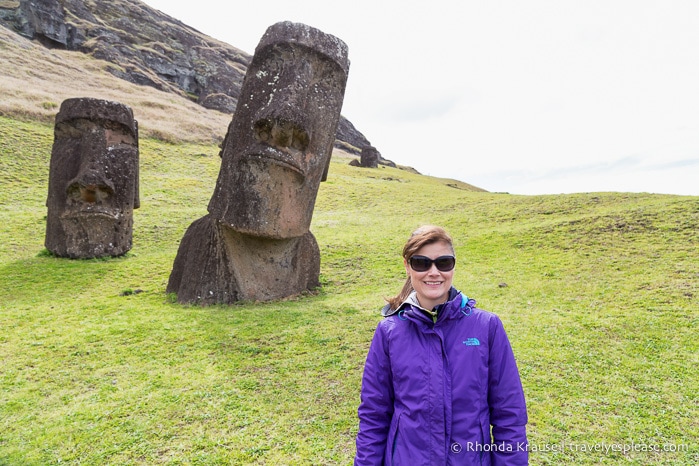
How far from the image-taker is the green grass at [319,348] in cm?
372

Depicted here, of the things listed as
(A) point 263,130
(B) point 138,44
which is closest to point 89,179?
(A) point 263,130

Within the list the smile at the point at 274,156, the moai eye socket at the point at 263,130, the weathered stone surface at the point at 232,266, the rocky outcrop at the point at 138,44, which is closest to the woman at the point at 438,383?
the smile at the point at 274,156

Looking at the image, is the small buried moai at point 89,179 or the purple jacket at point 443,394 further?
the small buried moai at point 89,179

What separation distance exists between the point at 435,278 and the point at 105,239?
10961 millimetres

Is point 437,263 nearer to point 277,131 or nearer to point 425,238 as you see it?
point 425,238

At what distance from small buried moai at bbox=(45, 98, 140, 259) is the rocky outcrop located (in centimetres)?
4950

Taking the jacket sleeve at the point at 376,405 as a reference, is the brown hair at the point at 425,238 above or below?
above

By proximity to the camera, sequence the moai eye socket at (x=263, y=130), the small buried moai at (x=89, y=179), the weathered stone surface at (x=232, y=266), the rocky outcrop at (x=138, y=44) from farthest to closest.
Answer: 1. the rocky outcrop at (x=138, y=44)
2. the small buried moai at (x=89, y=179)
3. the weathered stone surface at (x=232, y=266)
4. the moai eye socket at (x=263, y=130)

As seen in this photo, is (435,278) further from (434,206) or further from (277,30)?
(434,206)

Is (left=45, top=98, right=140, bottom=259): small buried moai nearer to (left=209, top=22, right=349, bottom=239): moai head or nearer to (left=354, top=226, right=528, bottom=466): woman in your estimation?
(left=209, top=22, right=349, bottom=239): moai head

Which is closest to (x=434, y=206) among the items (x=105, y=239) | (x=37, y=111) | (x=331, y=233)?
(x=331, y=233)

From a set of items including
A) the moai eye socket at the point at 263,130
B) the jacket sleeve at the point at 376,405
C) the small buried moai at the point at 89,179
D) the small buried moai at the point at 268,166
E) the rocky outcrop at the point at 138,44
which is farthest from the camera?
the rocky outcrop at the point at 138,44

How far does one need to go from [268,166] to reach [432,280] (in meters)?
5.54

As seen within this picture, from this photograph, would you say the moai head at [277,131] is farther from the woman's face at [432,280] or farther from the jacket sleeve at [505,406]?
the jacket sleeve at [505,406]
